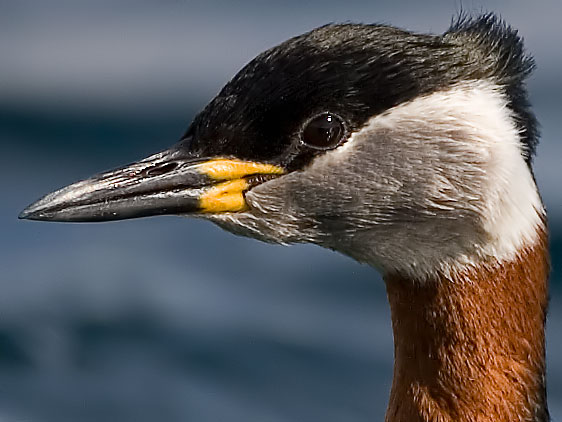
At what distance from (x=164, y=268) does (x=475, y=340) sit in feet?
9.88

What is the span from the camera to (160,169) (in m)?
3.57

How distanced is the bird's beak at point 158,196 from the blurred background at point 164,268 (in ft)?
8.65

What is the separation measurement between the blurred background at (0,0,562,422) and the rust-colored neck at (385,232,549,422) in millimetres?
2326

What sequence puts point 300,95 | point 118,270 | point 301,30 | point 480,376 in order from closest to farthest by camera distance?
1. point 300,95
2. point 480,376
3. point 118,270
4. point 301,30

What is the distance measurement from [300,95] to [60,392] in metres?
3.11

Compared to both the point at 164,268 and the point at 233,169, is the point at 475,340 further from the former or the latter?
the point at 164,268

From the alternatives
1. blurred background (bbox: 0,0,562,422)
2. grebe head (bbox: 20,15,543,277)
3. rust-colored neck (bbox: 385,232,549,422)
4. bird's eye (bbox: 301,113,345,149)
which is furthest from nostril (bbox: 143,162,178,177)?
blurred background (bbox: 0,0,562,422)

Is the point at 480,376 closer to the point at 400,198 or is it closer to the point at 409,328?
the point at 409,328

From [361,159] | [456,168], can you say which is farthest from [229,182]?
[456,168]

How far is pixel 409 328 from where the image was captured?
367 centimetres

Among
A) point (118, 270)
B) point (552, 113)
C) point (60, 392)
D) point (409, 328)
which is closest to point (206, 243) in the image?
point (118, 270)

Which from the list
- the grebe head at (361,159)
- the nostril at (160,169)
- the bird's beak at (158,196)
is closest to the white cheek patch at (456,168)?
the grebe head at (361,159)

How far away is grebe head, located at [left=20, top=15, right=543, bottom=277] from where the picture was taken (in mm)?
3428

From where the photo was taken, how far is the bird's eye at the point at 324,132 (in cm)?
341
